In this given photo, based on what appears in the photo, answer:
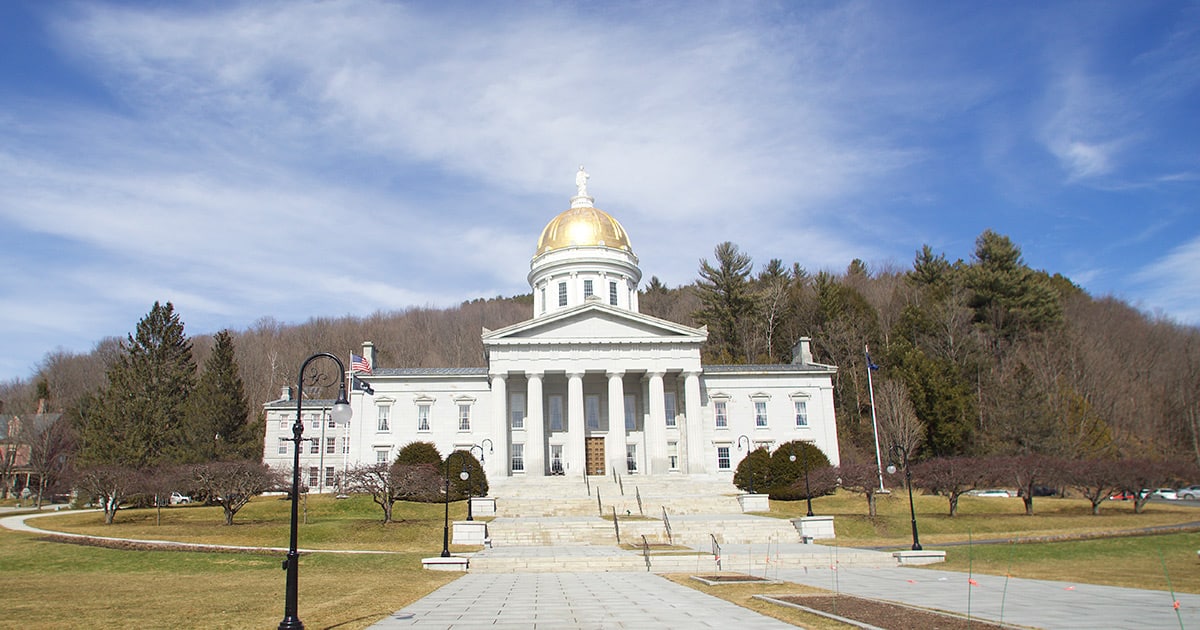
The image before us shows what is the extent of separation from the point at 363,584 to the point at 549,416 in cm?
3311

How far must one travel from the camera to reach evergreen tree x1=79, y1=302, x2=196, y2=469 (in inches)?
1941

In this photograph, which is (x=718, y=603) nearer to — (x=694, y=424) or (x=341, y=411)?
(x=341, y=411)

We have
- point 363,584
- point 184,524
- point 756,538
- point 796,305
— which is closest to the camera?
point 363,584

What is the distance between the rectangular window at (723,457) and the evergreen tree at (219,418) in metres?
36.6

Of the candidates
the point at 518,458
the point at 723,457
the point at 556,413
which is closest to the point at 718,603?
the point at 518,458

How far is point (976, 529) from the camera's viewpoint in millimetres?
33531

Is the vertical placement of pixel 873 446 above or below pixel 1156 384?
below

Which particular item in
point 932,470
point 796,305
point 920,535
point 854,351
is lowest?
point 920,535

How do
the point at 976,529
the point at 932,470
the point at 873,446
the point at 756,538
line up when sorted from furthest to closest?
the point at 873,446 < the point at 932,470 < the point at 976,529 < the point at 756,538

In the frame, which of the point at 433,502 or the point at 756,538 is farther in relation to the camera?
the point at 433,502

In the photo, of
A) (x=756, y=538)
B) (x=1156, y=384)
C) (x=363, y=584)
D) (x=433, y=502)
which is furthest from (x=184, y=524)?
(x=1156, y=384)

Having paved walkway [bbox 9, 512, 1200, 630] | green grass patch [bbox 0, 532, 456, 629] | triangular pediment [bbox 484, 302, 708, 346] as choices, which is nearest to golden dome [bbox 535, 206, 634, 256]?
triangular pediment [bbox 484, 302, 708, 346]

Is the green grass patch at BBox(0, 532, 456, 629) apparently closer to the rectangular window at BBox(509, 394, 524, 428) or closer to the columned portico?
the columned portico

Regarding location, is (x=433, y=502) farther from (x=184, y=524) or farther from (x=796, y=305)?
(x=796, y=305)
